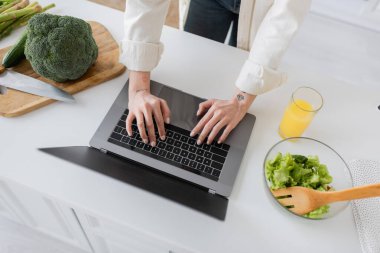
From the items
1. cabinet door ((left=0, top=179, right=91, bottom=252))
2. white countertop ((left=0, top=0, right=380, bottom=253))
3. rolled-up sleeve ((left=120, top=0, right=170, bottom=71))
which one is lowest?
cabinet door ((left=0, top=179, right=91, bottom=252))

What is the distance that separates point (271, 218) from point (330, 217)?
0.42ft

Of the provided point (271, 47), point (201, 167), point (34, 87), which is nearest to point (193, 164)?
point (201, 167)

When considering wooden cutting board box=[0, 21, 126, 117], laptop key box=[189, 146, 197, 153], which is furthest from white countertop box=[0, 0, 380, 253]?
laptop key box=[189, 146, 197, 153]

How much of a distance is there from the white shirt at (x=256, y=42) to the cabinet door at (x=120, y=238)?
418mm

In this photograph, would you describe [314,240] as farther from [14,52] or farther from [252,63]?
[14,52]

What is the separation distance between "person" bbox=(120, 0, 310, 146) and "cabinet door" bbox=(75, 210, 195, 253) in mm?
226

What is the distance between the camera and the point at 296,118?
0.85m

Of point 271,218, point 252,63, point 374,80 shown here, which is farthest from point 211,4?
point 374,80

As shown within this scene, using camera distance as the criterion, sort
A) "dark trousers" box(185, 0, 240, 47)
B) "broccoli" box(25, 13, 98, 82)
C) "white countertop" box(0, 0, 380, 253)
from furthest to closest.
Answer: "dark trousers" box(185, 0, 240, 47)
"broccoli" box(25, 13, 98, 82)
"white countertop" box(0, 0, 380, 253)

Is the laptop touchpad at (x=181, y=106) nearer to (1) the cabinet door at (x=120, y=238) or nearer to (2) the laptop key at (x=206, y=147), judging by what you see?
(2) the laptop key at (x=206, y=147)

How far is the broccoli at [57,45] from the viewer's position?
852 mm

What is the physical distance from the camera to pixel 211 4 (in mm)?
1196

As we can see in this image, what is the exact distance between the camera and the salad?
2.51 feet

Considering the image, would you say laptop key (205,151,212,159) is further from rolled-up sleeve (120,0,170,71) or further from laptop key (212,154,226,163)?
rolled-up sleeve (120,0,170,71)
